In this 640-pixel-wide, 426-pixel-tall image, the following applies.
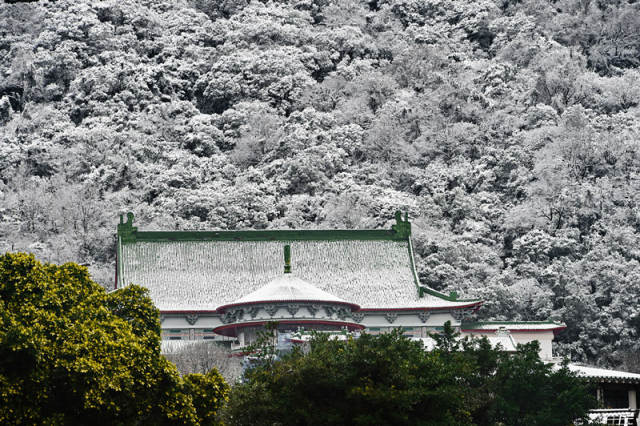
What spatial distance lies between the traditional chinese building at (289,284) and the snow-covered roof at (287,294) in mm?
47

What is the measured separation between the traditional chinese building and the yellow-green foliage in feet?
54.9

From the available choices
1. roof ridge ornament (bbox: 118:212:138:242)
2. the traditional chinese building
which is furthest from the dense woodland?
roof ridge ornament (bbox: 118:212:138:242)

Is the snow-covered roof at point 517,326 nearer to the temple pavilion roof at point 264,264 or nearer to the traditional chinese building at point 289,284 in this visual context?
the traditional chinese building at point 289,284

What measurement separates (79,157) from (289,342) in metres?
44.5

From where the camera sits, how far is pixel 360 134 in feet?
261

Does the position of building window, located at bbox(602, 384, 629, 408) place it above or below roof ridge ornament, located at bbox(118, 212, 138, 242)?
below

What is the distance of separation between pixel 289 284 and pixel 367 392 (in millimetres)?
18648

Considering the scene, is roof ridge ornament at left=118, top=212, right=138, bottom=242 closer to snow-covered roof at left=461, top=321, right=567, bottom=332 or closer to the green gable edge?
the green gable edge

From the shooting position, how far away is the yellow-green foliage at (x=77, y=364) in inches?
940

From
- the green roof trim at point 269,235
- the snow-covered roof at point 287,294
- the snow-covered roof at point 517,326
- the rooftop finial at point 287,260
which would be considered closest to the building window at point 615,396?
the snow-covered roof at point 517,326

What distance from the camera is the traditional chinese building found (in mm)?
44906

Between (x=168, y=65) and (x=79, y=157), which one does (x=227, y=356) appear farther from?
(x=168, y=65)

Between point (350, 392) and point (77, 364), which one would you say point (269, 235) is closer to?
point (350, 392)

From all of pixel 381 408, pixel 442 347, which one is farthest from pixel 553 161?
pixel 381 408
